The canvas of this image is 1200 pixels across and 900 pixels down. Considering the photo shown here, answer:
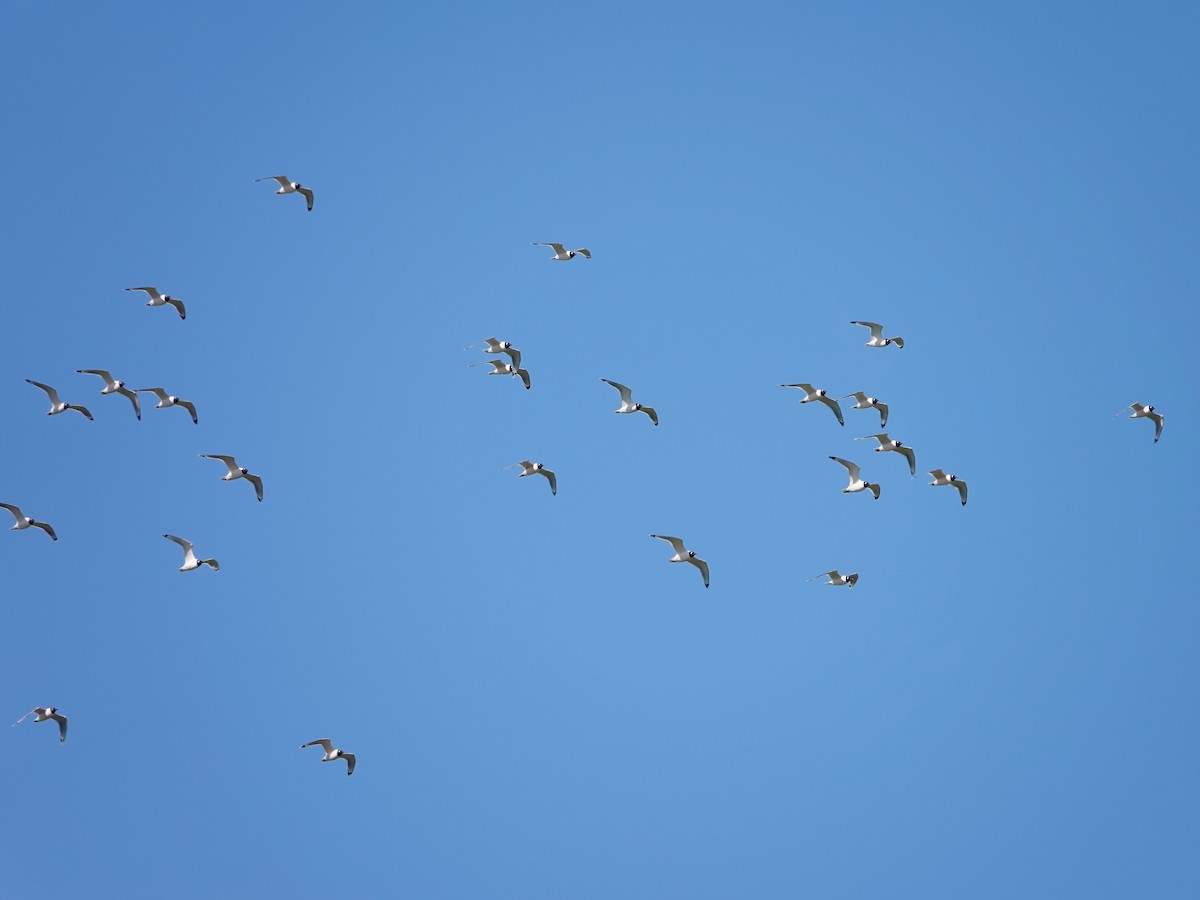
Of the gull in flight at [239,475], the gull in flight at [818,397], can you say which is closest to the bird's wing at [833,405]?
the gull in flight at [818,397]

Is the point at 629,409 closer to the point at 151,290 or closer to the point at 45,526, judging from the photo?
the point at 151,290

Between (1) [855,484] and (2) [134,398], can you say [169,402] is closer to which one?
(2) [134,398]

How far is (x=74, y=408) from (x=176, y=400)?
3.34 metres

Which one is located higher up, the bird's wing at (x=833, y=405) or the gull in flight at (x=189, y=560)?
the bird's wing at (x=833, y=405)

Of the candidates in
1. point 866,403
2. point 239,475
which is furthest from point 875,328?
point 239,475

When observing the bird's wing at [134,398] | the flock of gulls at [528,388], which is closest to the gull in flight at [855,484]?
the flock of gulls at [528,388]

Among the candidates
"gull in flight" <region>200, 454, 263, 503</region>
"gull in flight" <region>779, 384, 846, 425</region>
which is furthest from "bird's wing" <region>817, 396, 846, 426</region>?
"gull in flight" <region>200, 454, 263, 503</region>

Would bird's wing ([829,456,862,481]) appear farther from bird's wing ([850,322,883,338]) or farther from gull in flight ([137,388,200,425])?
gull in flight ([137,388,200,425])

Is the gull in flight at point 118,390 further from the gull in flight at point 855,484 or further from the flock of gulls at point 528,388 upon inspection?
the gull in flight at point 855,484

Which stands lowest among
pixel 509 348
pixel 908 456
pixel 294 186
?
pixel 908 456

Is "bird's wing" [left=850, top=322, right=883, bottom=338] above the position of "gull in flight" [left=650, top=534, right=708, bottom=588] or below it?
above

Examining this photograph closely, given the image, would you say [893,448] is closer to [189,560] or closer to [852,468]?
[852,468]

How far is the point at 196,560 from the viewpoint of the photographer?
49.5 metres

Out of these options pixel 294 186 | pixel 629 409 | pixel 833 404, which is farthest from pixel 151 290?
pixel 833 404
